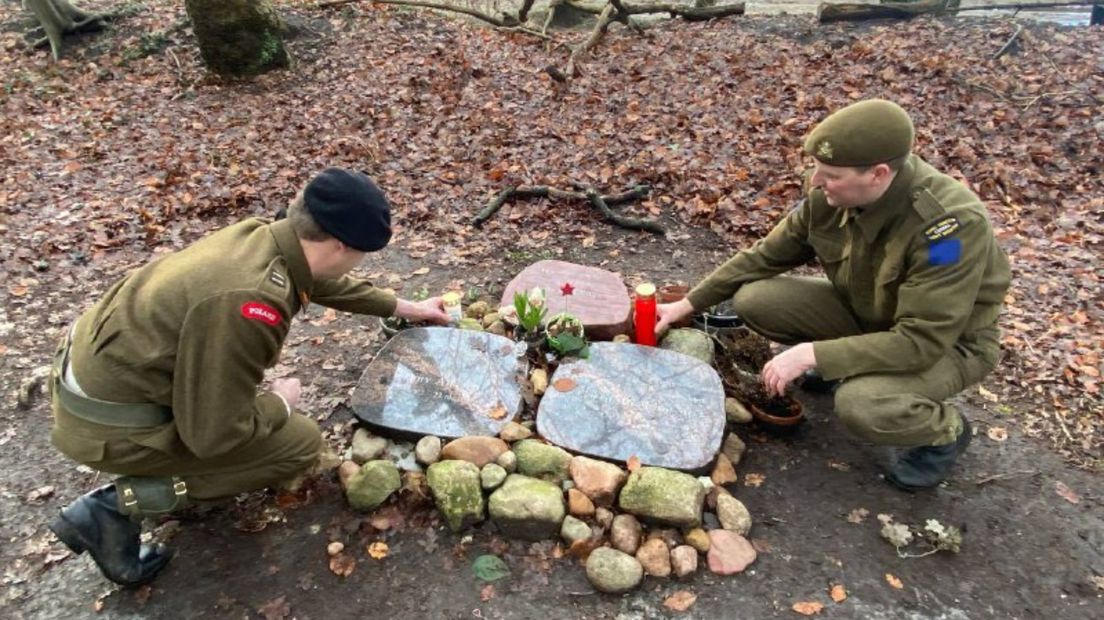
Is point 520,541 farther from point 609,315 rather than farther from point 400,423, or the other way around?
point 609,315

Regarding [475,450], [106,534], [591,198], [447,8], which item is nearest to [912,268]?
[475,450]

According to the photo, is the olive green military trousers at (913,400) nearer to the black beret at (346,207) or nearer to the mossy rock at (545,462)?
the mossy rock at (545,462)

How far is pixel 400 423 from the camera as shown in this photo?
10.9ft

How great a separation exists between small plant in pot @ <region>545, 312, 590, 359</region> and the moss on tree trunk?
22.9 feet

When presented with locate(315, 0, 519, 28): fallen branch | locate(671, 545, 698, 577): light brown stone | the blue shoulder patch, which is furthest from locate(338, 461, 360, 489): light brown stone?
locate(315, 0, 519, 28): fallen branch

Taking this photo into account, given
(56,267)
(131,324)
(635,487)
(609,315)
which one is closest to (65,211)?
(56,267)

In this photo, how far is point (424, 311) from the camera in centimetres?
378

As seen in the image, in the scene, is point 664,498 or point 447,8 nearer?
point 664,498

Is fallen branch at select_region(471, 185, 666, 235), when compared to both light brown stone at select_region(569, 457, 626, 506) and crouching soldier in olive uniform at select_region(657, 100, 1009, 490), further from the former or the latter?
light brown stone at select_region(569, 457, 626, 506)

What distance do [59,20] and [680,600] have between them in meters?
11.6

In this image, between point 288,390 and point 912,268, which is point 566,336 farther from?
point 912,268

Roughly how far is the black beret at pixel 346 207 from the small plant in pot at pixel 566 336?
57.1 inches

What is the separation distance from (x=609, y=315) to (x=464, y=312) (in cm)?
99

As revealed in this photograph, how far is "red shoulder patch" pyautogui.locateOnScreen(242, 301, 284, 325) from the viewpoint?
93.5 inches
